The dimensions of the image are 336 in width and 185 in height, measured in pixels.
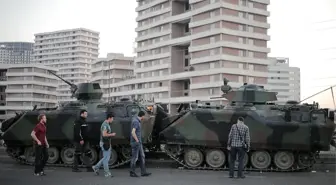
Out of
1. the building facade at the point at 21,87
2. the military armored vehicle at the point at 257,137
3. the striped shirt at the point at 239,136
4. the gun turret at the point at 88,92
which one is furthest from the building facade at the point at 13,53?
the striped shirt at the point at 239,136

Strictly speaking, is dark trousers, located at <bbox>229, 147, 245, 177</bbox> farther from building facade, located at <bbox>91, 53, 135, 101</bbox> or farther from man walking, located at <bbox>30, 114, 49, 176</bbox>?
building facade, located at <bbox>91, 53, 135, 101</bbox>

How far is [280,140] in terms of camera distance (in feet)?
54.6

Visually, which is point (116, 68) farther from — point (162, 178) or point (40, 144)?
point (162, 178)

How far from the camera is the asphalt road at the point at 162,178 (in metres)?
13.0

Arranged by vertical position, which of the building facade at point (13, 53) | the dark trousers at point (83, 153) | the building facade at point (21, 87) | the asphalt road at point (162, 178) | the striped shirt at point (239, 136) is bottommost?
the asphalt road at point (162, 178)

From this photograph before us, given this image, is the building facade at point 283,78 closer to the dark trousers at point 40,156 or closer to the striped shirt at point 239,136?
the striped shirt at point 239,136

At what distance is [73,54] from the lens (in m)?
169

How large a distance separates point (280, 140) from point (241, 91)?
10.5ft

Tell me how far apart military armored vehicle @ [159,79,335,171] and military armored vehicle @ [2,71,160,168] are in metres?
1.45

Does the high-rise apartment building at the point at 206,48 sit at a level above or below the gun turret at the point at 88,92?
above

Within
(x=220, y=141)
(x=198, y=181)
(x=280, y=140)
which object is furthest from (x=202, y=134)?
(x=198, y=181)

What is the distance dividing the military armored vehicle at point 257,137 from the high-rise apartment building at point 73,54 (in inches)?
5654

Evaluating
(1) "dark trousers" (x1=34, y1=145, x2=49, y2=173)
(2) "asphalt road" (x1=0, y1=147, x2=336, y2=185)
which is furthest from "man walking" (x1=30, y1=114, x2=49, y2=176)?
(2) "asphalt road" (x1=0, y1=147, x2=336, y2=185)

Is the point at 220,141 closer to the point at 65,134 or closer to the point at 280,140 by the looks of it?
the point at 280,140
